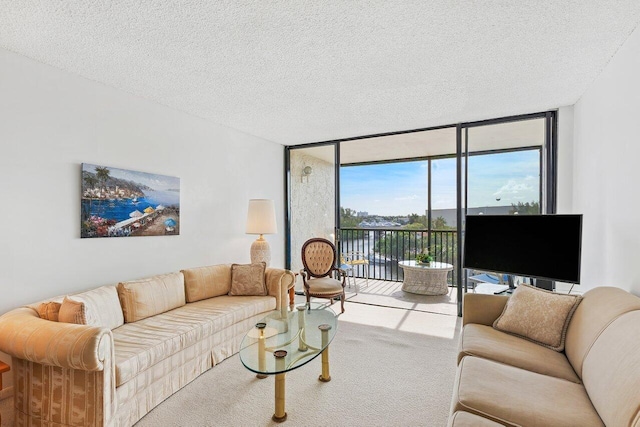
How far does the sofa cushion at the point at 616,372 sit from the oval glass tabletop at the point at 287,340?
4.94ft

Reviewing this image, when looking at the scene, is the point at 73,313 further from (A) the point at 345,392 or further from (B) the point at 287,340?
(A) the point at 345,392

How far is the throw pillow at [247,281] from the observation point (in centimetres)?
362

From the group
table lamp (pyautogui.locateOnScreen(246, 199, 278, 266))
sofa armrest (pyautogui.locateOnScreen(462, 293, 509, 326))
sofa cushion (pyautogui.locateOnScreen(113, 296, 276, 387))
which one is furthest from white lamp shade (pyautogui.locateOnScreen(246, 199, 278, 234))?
sofa armrest (pyautogui.locateOnScreen(462, 293, 509, 326))

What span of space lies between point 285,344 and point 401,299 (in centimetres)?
317

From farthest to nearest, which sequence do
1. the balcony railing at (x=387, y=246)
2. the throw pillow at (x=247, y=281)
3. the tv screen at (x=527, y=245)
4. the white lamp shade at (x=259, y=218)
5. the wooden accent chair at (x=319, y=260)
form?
1. the balcony railing at (x=387, y=246)
2. the wooden accent chair at (x=319, y=260)
3. the white lamp shade at (x=259, y=218)
4. the throw pillow at (x=247, y=281)
5. the tv screen at (x=527, y=245)

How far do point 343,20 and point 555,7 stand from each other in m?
1.23

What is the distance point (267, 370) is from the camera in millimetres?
1970

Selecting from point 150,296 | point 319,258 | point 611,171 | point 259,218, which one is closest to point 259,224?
point 259,218

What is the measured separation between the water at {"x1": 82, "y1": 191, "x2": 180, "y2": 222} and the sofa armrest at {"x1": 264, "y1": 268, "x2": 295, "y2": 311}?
4.48 ft

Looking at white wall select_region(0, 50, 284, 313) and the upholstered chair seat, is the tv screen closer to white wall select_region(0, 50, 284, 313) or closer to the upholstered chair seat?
the upholstered chair seat

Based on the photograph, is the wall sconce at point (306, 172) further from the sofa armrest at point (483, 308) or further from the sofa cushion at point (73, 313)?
the sofa cushion at point (73, 313)

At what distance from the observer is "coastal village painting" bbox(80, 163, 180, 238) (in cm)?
283

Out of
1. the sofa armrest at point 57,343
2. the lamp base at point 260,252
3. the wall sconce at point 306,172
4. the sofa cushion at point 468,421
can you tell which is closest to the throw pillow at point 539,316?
the sofa cushion at point 468,421

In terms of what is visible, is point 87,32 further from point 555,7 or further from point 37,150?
point 555,7
